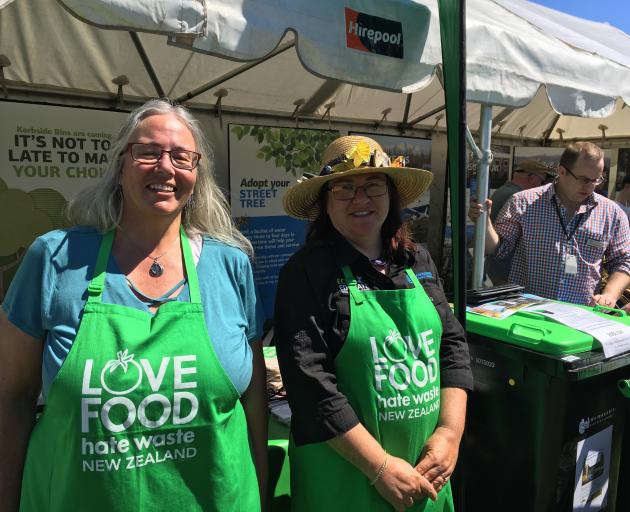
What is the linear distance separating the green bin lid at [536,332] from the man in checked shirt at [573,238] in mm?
654

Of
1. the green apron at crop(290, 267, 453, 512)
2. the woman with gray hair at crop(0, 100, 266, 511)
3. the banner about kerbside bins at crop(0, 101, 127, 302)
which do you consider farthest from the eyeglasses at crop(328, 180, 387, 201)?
the banner about kerbside bins at crop(0, 101, 127, 302)

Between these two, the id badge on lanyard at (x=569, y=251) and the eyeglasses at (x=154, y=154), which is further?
the id badge on lanyard at (x=569, y=251)

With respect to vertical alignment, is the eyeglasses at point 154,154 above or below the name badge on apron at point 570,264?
above

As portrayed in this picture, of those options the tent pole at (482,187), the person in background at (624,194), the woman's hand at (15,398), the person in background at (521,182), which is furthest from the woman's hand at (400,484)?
the person in background at (624,194)

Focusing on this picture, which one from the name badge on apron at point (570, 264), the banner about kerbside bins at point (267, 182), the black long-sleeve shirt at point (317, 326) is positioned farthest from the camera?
the banner about kerbside bins at point (267, 182)

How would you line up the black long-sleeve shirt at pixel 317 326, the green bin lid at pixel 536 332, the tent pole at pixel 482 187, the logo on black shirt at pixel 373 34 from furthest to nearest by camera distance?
the tent pole at pixel 482 187 → the logo on black shirt at pixel 373 34 → the green bin lid at pixel 536 332 → the black long-sleeve shirt at pixel 317 326

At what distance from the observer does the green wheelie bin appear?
1.74 m

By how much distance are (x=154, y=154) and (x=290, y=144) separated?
11.0ft

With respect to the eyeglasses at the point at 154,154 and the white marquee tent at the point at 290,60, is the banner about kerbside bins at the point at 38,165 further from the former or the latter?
the eyeglasses at the point at 154,154

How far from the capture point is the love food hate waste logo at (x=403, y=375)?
4.49 ft

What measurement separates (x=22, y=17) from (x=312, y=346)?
9.03 ft

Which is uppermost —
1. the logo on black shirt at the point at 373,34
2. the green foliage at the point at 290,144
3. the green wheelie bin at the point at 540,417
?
the logo on black shirt at the point at 373,34

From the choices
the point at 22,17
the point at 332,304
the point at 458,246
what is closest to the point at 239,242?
the point at 332,304

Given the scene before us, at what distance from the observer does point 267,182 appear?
438 centimetres
